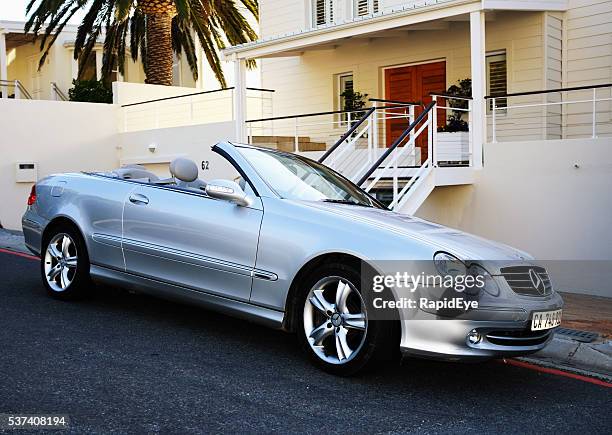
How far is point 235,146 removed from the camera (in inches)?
236

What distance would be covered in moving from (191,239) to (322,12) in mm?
12148

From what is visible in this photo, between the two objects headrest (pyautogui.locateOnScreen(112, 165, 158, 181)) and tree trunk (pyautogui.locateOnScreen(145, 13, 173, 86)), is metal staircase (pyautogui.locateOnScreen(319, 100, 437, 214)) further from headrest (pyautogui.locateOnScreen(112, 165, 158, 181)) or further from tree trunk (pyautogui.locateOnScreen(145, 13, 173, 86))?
tree trunk (pyautogui.locateOnScreen(145, 13, 173, 86))

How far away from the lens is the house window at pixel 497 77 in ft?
44.3

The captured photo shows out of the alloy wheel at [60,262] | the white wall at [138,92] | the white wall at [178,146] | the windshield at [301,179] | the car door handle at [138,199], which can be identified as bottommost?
the alloy wheel at [60,262]

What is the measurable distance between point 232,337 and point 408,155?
280 inches

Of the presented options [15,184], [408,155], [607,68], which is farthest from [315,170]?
[15,184]

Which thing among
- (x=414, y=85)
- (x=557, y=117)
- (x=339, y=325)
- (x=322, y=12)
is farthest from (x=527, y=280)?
(x=322, y=12)

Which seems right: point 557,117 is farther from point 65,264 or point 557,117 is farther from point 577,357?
point 65,264

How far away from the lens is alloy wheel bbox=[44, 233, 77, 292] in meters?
6.78

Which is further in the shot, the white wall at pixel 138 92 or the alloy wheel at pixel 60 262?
the white wall at pixel 138 92

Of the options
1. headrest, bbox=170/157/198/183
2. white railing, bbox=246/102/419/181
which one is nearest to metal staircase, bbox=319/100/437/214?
white railing, bbox=246/102/419/181

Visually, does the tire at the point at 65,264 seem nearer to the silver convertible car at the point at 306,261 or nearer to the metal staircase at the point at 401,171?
the silver convertible car at the point at 306,261

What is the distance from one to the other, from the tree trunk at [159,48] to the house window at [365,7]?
5885 mm

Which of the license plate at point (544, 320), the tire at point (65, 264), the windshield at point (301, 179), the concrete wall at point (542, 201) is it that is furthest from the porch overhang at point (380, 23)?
the license plate at point (544, 320)
